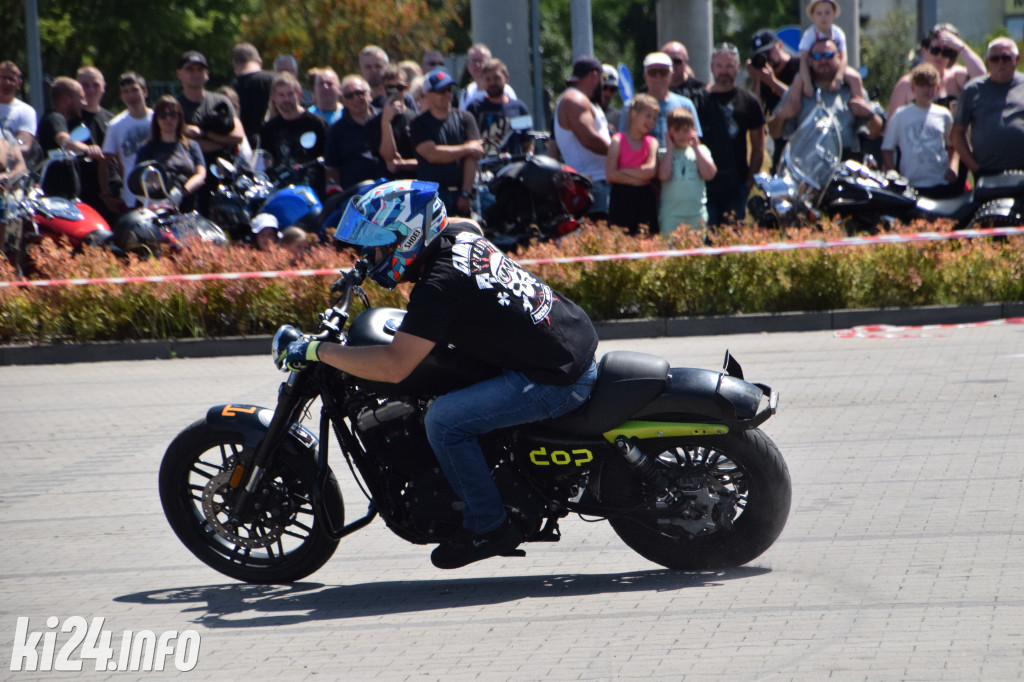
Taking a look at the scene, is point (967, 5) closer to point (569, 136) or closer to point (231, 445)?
point (569, 136)

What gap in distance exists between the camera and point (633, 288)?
12148 millimetres

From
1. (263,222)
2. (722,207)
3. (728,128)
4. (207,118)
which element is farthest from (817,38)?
(207,118)

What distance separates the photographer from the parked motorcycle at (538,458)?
17.4 ft

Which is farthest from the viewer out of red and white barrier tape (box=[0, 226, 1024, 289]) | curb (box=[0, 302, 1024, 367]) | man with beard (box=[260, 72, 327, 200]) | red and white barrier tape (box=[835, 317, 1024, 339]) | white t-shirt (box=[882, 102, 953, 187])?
man with beard (box=[260, 72, 327, 200])

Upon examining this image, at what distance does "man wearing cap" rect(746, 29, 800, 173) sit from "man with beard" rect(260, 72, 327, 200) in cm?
457

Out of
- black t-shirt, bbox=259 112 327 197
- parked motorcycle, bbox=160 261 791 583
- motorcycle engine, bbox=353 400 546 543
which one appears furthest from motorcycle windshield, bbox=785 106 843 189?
motorcycle engine, bbox=353 400 546 543

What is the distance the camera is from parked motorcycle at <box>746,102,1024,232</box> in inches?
524

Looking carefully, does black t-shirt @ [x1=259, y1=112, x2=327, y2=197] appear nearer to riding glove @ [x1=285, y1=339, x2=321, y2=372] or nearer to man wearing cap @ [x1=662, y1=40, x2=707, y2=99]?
man wearing cap @ [x1=662, y1=40, x2=707, y2=99]

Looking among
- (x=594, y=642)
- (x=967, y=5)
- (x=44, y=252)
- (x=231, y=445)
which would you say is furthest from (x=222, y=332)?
(x=967, y=5)

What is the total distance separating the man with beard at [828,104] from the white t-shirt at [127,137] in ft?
21.2

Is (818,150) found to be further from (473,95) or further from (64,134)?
(64,134)

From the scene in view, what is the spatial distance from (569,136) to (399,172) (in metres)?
1.72

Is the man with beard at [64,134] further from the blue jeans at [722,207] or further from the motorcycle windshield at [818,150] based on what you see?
the motorcycle windshield at [818,150]

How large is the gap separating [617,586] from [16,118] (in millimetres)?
11146
